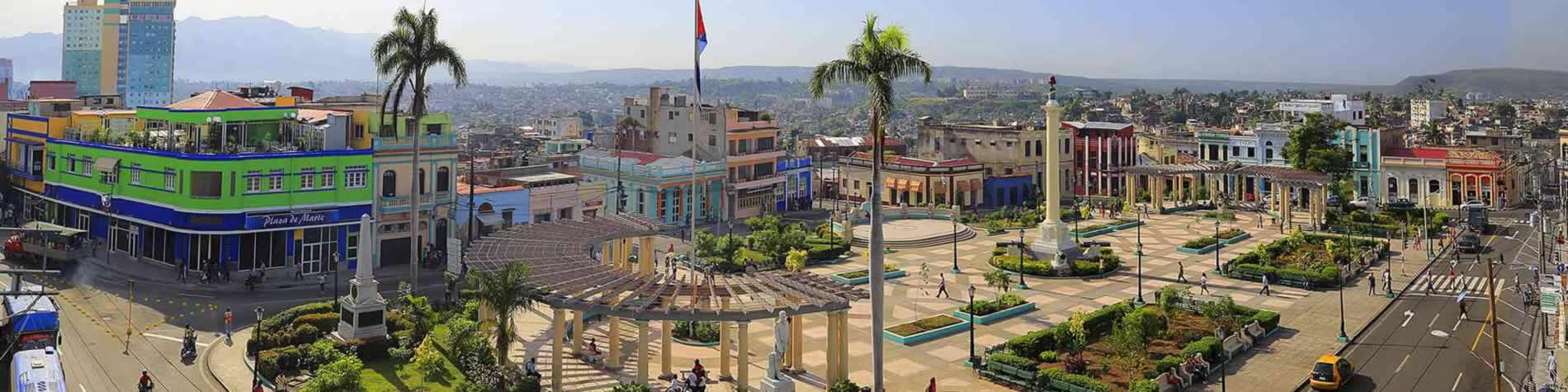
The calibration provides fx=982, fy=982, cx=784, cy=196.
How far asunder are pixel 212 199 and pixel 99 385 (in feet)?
59.8

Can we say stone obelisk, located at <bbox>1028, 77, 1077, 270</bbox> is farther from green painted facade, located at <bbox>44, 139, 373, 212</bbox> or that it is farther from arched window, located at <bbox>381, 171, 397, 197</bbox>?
green painted facade, located at <bbox>44, 139, 373, 212</bbox>

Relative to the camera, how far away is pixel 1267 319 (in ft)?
117

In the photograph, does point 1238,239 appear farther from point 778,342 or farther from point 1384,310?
point 778,342

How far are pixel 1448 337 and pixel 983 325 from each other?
16179mm

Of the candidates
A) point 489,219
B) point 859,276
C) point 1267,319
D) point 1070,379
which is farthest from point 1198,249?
point 489,219

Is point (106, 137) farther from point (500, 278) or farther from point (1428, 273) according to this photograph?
point (1428, 273)

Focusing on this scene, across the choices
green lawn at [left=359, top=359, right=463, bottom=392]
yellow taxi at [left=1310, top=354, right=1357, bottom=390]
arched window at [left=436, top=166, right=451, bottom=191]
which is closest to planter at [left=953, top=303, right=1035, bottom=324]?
yellow taxi at [left=1310, top=354, right=1357, bottom=390]

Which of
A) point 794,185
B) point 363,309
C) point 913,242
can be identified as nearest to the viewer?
point 363,309

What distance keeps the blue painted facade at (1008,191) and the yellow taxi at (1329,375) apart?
5956 cm

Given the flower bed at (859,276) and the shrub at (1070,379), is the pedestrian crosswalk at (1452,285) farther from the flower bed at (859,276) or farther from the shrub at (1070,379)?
the shrub at (1070,379)

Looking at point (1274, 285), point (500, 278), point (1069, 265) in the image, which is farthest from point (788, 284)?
point (1274, 285)

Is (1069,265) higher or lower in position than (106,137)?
lower

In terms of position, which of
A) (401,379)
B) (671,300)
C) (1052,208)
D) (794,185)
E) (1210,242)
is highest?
(794,185)

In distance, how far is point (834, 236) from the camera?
59.3 meters
